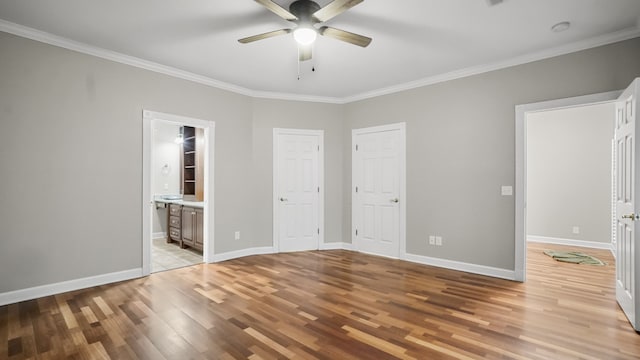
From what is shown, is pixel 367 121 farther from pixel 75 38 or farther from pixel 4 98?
pixel 4 98

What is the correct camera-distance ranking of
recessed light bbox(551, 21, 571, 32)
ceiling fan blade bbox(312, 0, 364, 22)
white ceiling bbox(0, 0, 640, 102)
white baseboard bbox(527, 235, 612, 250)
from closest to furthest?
1. ceiling fan blade bbox(312, 0, 364, 22)
2. white ceiling bbox(0, 0, 640, 102)
3. recessed light bbox(551, 21, 571, 32)
4. white baseboard bbox(527, 235, 612, 250)

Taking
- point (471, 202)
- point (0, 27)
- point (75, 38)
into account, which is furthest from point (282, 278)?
point (0, 27)

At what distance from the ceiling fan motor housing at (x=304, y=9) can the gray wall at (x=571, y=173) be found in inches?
214

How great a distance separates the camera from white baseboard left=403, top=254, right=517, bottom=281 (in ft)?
12.8

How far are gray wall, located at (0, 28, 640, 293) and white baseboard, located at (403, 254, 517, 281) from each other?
8 cm

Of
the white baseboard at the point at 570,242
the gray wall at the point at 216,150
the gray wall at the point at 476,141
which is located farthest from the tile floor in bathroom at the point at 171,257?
the white baseboard at the point at 570,242

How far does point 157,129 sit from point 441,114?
604 centimetres

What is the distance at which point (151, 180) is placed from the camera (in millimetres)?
4035

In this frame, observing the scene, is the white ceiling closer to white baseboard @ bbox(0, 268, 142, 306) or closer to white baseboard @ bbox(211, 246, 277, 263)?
white baseboard @ bbox(0, 268, 142, 306)

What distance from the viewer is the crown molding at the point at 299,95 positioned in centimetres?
316

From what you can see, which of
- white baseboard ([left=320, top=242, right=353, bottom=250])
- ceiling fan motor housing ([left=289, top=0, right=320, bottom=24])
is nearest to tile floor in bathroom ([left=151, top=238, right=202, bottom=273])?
white baseboard ([left=320, top=242, right=353, bottom=250])

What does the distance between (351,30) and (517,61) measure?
223cm

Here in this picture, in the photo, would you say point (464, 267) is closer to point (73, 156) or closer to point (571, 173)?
point (571, 173)

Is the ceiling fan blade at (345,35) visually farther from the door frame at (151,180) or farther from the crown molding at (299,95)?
the door frame at (151,180)
